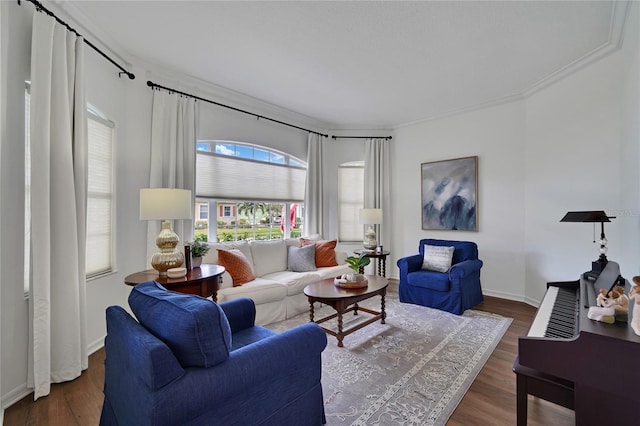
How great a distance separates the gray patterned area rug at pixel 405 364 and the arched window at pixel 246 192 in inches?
64.9

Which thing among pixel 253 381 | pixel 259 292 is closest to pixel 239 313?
pixel 253 381

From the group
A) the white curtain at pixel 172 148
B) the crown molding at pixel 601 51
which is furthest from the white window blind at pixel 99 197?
the crown molding at pixel 601 51

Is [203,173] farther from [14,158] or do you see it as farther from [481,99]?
[481,99]

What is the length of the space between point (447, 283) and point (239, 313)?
2658 millimetres

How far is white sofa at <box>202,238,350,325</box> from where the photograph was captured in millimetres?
3238

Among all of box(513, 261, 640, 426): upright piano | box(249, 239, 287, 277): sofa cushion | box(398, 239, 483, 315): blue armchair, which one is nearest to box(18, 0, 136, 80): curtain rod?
box(249, 239, 287, 277): sofa cushion

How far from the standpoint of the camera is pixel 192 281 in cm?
241

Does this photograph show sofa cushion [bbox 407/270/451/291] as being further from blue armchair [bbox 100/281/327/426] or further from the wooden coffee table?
blue armchair [bbox 100/281/327/426]

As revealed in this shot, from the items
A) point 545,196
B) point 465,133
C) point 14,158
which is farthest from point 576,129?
point 14,158

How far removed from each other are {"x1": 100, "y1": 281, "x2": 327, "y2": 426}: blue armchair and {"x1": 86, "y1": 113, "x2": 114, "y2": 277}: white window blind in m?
1.71

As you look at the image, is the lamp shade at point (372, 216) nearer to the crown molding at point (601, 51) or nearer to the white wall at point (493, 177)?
the white wall at point (493, 177)

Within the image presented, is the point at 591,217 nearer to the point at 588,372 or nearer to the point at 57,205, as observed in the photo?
the point at 588,372

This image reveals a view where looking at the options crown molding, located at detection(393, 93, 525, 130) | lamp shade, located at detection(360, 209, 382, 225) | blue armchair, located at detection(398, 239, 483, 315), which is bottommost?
blue armchair, located at detection(398, 239, 483, 315)

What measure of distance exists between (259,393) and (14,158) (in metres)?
2.30
